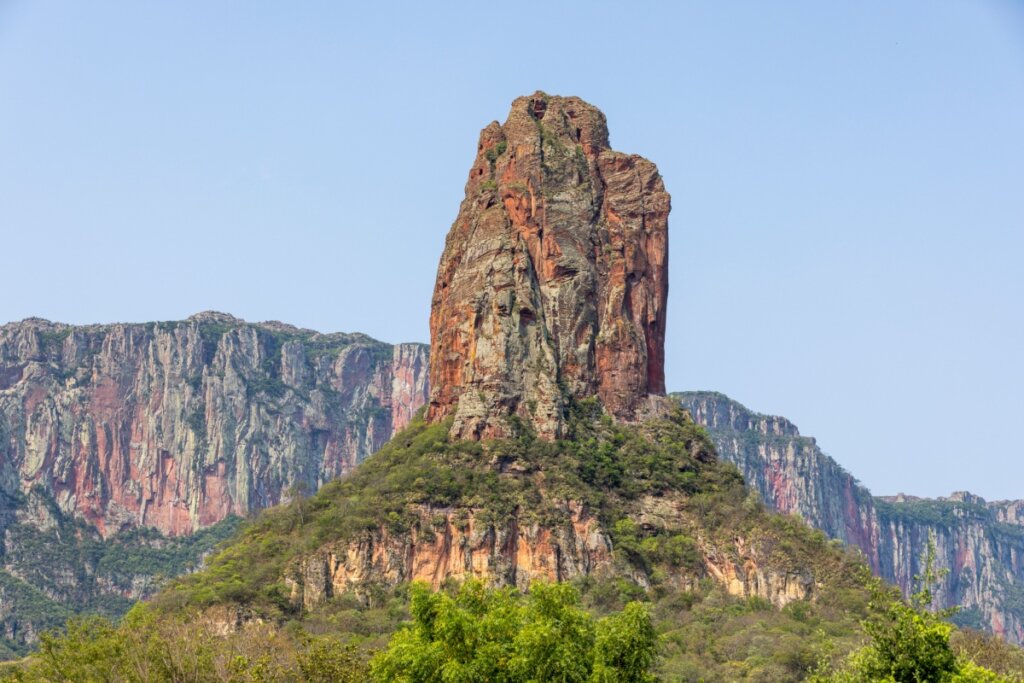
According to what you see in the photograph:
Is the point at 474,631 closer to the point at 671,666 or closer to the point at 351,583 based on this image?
the point at 671,666

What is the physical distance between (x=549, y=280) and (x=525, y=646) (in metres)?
67.9

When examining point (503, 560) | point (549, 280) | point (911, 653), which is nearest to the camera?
point (911, 653)

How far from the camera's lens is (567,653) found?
5500cm

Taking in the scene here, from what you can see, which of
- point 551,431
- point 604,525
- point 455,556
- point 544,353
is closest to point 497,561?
point 455,556

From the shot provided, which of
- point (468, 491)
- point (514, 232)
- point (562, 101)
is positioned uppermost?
point (562, 101)

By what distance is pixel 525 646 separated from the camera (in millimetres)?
54750

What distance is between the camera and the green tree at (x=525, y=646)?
54.8 meters

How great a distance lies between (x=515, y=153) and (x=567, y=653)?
245ft

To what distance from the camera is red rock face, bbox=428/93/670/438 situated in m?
117

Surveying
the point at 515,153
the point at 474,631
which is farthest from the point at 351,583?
the point at 474,631

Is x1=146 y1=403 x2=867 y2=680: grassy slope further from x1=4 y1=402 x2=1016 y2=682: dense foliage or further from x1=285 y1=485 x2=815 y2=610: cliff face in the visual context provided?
x1=285 y1=485 x2=815 y2=610: cliff face

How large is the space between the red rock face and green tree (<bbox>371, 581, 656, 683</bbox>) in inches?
2198

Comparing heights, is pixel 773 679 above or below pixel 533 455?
below

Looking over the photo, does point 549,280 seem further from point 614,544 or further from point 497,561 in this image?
point 497,561
